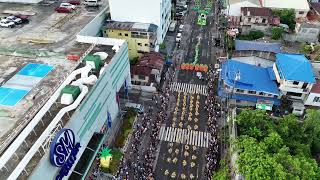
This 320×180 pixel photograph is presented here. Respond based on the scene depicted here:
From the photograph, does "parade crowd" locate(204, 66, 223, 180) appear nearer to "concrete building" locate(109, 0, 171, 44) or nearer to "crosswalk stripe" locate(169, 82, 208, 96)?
"crosswalk stripe" locate(169, 82, 208, 96)

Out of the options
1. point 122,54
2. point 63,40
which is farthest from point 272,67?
point 63,40

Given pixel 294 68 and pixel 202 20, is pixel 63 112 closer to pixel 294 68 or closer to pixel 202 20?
pixel 294 68

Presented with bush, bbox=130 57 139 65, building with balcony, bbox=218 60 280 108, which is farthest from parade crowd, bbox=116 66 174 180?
building with balcony, bbox=218 60 280 108

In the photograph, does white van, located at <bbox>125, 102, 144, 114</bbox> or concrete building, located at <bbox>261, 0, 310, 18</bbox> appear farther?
concrete building, located at <bbox>261, 0, 310, 18</bbox>

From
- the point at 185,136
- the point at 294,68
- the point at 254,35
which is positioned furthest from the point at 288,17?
the point at 185,136

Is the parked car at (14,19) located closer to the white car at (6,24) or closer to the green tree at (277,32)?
the white car at (6,24)

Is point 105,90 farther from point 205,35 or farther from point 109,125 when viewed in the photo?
point 205,35
